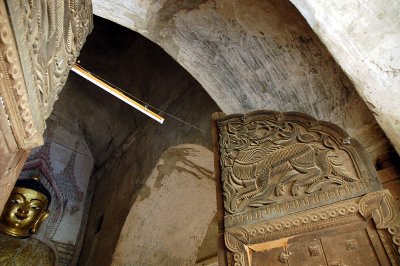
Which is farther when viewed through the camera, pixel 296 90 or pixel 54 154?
pixel 54 154

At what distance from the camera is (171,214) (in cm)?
458

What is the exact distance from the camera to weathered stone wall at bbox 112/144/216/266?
4.29 metres

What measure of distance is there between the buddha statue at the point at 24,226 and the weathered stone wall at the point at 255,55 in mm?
4606

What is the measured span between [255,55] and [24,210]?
5403 mm

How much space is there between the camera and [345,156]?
1613mm

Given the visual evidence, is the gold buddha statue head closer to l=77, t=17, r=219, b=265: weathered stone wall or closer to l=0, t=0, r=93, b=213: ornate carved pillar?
l=77, t=17, r=219, b=265: weathered stone wall

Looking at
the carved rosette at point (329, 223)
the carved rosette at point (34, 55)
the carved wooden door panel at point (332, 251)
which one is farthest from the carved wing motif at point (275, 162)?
the carved rosette at point (34, 55)

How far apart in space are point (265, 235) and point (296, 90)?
1.14 metres

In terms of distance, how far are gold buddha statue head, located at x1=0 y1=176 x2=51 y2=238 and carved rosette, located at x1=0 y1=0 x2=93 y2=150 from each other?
15.7 feet

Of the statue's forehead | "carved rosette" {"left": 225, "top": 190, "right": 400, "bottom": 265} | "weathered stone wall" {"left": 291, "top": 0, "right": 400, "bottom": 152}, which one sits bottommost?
"carved rosette" {"left": 225, "top": 190, "right": 400, "bottom": 265}

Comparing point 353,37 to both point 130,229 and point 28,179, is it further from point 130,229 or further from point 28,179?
point 28,179

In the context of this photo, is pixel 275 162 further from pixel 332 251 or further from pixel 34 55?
pixel 34 55

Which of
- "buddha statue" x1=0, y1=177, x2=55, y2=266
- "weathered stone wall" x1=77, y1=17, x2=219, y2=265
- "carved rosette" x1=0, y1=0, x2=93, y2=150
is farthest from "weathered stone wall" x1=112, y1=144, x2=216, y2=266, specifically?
"carved rosette" x1=0, y1=0, x2=93, y2=150


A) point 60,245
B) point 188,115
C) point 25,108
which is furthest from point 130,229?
point 25,108
